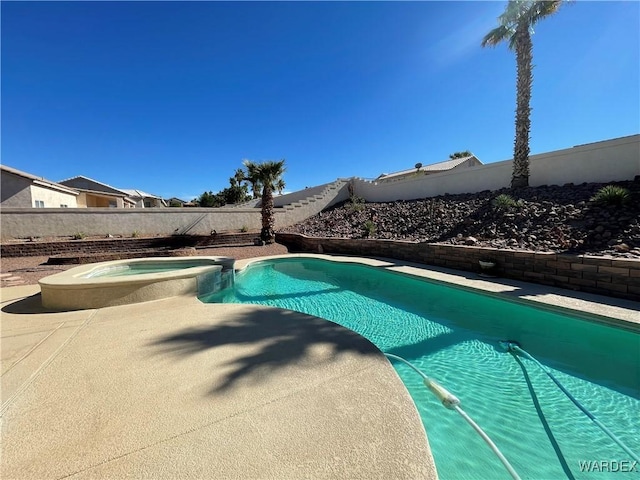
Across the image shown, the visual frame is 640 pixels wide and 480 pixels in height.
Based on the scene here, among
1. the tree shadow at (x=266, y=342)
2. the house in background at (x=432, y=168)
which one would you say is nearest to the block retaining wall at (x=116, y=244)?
the tree shadow at (x=266, y=342)

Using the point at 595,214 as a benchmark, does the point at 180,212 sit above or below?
above

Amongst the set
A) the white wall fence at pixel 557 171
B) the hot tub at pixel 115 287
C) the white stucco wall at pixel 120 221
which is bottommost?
the hot tub at pixel 115 287

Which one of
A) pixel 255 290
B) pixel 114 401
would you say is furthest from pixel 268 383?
pixel 255 290

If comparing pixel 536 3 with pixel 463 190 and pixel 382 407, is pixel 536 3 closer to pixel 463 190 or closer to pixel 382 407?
pixel 463 190

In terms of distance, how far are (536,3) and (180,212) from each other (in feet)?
63.6

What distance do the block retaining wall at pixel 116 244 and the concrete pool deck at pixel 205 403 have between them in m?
10.6

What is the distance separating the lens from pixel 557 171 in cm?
1028

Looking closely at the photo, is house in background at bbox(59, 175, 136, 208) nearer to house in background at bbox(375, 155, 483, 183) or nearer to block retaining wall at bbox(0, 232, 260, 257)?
block retaining wall at bbox(0, 232, 260, 257)

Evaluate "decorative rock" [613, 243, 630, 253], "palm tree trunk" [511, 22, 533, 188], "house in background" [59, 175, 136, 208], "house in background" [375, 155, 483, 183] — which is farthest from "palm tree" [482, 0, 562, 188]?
"house in background" [59, 175, 136, 208]

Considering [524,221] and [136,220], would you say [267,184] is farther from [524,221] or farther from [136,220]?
[524,221]

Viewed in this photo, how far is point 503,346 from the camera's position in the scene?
4105 mm

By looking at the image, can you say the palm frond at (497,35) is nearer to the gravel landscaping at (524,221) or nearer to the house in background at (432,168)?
the gravel landscaping at (524,221)

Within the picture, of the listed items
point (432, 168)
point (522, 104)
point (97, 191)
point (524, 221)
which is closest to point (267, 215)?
point (524, 221)

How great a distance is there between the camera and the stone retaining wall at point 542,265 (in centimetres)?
505
